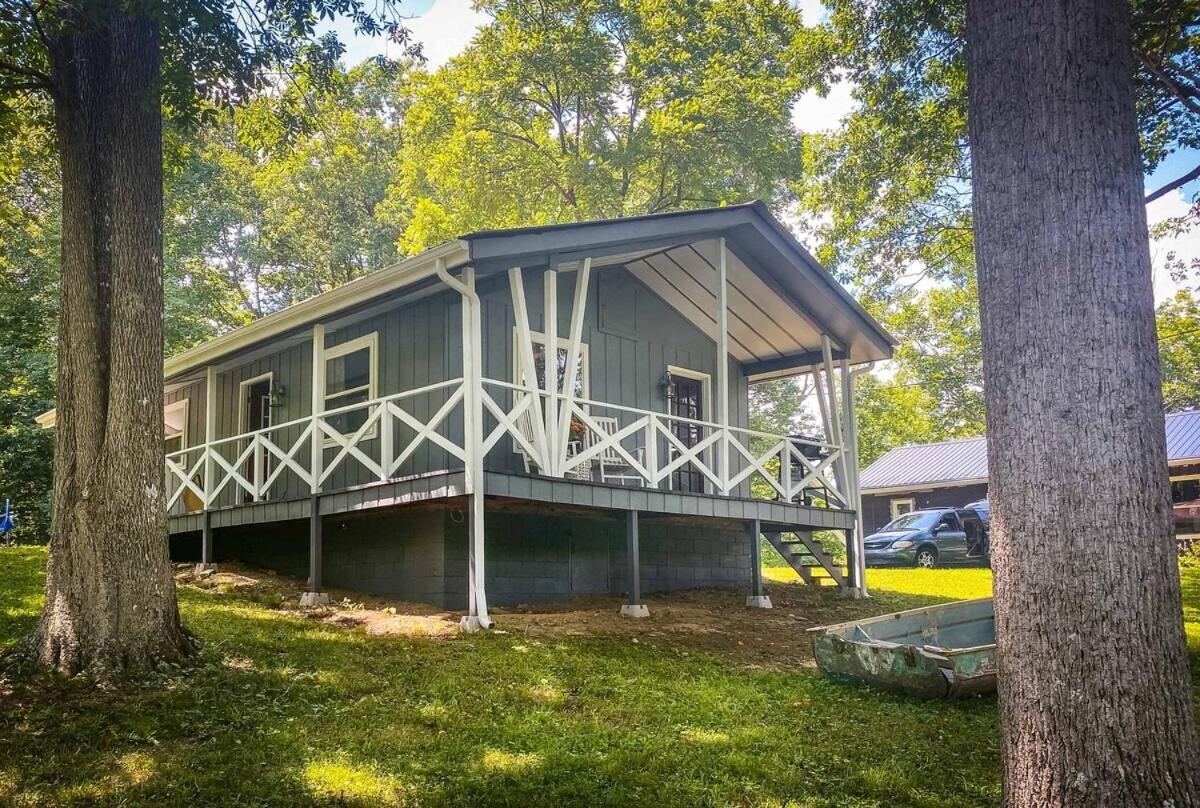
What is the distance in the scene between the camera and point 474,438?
8.82 m

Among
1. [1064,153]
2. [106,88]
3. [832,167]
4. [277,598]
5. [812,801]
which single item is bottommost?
[812,801]

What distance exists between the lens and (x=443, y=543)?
10.2 m

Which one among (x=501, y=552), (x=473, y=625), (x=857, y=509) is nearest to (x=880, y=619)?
(x=473, y=625)

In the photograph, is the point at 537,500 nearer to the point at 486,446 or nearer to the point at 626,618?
the point at 486,446

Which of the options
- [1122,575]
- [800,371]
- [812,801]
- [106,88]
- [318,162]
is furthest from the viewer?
[318,162]

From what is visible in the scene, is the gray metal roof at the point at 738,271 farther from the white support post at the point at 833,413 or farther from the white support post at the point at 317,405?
the white support post at the point at 317,405

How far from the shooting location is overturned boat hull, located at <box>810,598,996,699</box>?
6715mm

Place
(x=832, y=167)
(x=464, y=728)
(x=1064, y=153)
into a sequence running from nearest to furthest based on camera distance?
(x=1064, y=153), (x=464, y=728), (x=832, y=167)

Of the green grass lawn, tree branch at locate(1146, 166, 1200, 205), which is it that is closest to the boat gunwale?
the green grass lawn

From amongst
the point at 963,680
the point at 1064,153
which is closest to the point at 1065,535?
the point at 1064,153

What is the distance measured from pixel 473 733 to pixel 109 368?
3893 mm

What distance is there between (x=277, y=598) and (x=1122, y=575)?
8.92 meters

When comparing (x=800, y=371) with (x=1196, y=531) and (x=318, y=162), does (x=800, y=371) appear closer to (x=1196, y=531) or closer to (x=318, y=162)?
(x=1196, y=531)

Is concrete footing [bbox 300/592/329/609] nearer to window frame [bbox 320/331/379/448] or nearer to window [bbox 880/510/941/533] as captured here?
window frame [bbox 320/331/379/448]
